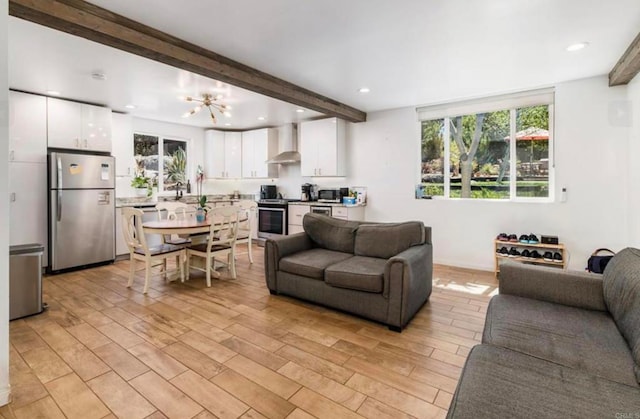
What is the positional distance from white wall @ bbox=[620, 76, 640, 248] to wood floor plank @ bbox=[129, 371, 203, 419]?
14.5 feet

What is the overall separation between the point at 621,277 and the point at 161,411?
2685mm

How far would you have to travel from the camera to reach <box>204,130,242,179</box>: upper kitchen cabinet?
6918 mm

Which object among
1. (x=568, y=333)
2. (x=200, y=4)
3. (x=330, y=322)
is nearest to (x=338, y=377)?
(x=330, y=322)

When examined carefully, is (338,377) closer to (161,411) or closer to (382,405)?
(382,405)

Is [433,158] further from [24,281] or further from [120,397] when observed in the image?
[24,281]

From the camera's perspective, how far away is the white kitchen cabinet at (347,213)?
540 cm

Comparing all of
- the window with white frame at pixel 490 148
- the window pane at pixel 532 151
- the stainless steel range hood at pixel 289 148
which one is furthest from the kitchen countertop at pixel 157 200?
the window pane at pixel 532 151

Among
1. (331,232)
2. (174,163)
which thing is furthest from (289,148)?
(331,232)

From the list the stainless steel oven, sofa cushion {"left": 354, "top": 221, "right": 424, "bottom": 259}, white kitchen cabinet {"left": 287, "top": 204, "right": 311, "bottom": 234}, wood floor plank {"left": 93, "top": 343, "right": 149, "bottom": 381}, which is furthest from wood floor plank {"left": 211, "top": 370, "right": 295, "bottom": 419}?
the stainless steel oven

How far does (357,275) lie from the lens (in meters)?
2.83

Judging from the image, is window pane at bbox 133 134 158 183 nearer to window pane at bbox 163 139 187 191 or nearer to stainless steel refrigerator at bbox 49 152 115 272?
window pane at bbox 163 139 187 191

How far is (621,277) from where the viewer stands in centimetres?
181

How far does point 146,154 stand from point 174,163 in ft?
1.88

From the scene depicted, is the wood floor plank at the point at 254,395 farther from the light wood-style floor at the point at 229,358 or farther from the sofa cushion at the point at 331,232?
the sofa cushion at the point at 331,232
